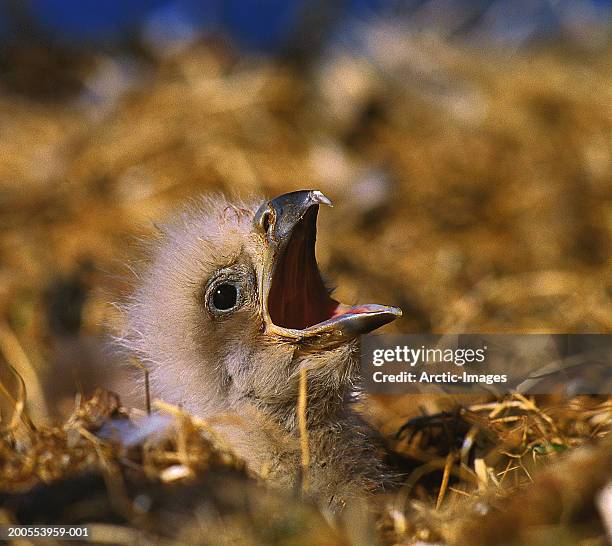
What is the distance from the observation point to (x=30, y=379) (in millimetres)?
3352

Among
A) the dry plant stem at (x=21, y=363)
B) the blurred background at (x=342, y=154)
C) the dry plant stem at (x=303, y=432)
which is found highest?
the blurred background at (x=342, y=154)

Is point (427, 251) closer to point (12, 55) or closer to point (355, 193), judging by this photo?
point (355, 193)

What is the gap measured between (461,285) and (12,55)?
4711 millimetres

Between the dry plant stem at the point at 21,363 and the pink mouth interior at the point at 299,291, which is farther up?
the dry plant stem at the point at 21,363

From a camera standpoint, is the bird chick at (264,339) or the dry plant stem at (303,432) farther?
the bird chick at (264,339)

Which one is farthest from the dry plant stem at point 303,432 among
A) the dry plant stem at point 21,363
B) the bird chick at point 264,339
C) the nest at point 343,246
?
the dry plant stem at point 21,363

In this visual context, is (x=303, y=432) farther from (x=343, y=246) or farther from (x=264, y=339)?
(x=343, y=246)

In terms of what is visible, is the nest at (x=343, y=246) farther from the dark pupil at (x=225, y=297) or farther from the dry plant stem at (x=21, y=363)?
the dark pupil at (x=225, y=297)

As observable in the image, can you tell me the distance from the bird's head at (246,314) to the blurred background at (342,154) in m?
0.24

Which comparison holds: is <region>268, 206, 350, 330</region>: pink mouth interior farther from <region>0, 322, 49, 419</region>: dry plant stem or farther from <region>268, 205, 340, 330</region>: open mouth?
<region>0, 322, 49, 419</region>: dry plant stem

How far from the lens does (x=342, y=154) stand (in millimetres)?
5371

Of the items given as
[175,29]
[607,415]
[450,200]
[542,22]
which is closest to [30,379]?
[607,415]

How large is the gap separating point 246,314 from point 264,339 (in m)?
0.08

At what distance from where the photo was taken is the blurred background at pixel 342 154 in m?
3.93
